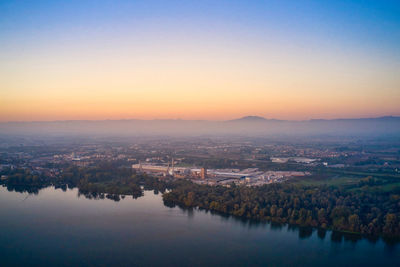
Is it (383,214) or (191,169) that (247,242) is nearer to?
(383,214)

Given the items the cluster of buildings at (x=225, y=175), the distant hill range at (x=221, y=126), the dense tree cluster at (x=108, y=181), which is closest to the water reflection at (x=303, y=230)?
the dense tree cluster at (x=108, y=181)

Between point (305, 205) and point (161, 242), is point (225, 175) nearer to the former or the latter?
point (305, 205)

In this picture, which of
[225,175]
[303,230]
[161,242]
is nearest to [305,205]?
[303,230]

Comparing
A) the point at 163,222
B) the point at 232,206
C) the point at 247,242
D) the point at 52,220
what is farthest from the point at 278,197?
the point at 52,220

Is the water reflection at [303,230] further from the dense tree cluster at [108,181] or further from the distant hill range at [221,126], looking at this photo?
the distant hill range at [221,126]

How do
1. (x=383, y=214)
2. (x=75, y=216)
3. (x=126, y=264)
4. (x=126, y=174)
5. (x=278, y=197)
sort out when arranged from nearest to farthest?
(x=126, y=264)
(x=383, y=214)
(x=75, y=216)
(x=278, y=197)
(x=126, y=174)

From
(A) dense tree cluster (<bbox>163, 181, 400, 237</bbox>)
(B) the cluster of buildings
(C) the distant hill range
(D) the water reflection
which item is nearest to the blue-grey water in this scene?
(D) the water reflection

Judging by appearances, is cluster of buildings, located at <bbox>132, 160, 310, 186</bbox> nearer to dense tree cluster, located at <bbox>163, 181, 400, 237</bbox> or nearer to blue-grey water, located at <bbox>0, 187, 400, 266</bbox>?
dense tree cluster, located at <bbox>163, 181, 400, 237</bbox>
